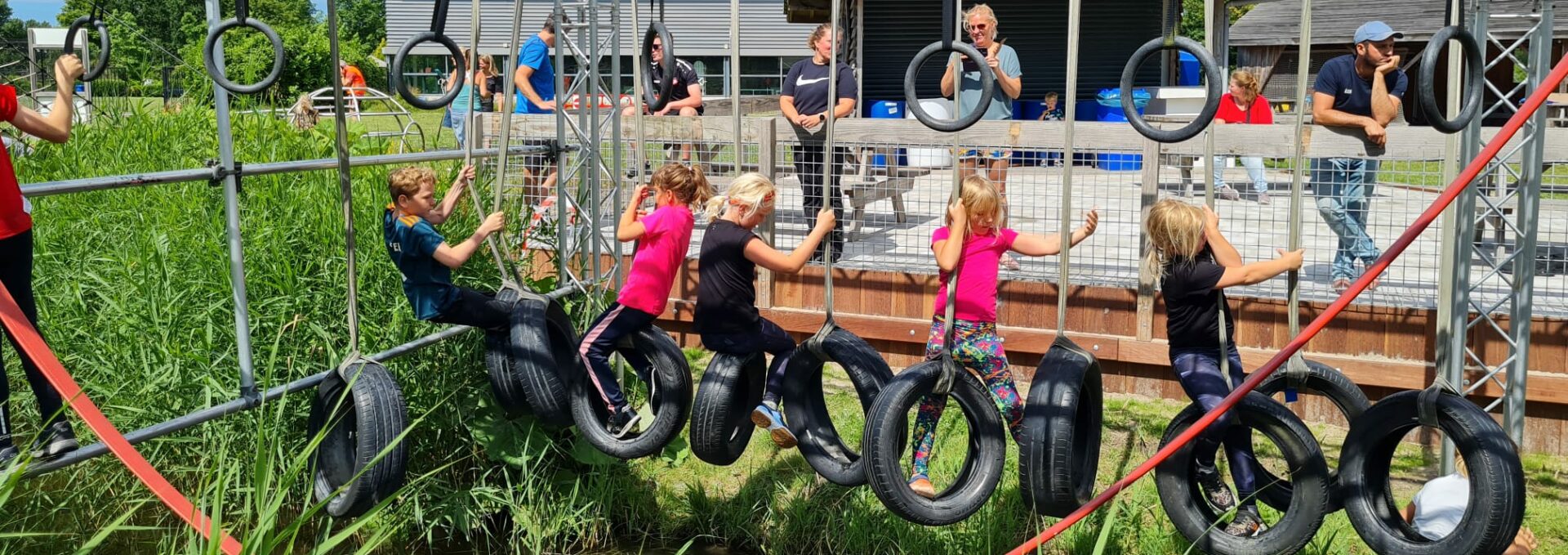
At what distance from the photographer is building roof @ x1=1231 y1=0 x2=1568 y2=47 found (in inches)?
623

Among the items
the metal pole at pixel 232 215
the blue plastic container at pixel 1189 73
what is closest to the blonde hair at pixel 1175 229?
the metal pole at pixel 232 215

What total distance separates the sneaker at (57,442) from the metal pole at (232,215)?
483 millimetres

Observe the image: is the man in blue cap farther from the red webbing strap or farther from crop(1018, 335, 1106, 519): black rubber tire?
crop(1018, 335, 1106, 519): black rubber tire

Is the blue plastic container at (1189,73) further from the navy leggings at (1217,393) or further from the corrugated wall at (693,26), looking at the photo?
the corrugated wall at (693,26)

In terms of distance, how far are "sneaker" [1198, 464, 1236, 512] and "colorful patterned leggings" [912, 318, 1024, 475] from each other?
60 centimetres

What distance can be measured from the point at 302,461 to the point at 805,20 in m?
12.0

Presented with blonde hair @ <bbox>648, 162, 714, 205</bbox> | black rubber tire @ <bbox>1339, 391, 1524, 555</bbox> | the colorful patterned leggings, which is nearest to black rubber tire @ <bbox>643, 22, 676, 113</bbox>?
blonde hair @ <bbox>648, 162, 714, 205</bbox>

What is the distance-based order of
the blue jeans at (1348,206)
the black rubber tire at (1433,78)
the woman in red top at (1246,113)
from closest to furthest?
the black rubber tire at (1433,78), the blue jeans at (1348,206), the woman in red top at (1246,113)

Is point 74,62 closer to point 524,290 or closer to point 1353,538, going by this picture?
point 524,290

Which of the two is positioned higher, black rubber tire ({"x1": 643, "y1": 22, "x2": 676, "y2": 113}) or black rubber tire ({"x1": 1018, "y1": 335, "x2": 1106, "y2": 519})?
black rubber tire ({"x1": 643, "y1": 22, "x2": 676, "y2": 113})

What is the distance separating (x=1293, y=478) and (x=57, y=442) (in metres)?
3.44

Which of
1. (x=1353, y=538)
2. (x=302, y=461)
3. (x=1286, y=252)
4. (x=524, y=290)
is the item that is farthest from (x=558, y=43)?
(x=1353, y=538)

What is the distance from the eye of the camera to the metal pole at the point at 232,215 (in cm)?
384

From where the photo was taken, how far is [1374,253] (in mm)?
6031
